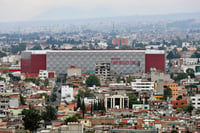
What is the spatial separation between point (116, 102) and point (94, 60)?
30.8 m

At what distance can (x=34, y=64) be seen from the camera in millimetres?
77312

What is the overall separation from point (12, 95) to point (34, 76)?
24.2 meters

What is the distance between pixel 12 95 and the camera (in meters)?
Answer: 44.3

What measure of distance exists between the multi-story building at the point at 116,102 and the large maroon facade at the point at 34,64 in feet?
98.9

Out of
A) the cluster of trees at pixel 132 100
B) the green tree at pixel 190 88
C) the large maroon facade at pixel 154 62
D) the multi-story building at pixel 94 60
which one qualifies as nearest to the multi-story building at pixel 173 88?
the green tree at pixel 190 88

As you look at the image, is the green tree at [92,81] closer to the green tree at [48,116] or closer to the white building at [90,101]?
the white building at [90,101]

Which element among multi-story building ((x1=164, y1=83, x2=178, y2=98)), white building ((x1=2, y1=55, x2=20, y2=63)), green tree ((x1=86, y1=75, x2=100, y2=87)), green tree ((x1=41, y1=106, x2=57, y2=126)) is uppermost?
green tree ((x1=41, y1=106, x2=57, y2=126))

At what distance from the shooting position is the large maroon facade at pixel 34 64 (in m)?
76.6

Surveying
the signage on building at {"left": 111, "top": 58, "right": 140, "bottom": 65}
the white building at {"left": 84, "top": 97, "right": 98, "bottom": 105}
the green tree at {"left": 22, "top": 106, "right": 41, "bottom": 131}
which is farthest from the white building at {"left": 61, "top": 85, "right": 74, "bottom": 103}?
the signage on building at {"left": 111, "top": 58, "right": 140, "bottom": 65}

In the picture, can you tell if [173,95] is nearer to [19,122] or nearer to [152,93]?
[152,93]

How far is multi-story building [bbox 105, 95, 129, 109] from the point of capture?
45.4m

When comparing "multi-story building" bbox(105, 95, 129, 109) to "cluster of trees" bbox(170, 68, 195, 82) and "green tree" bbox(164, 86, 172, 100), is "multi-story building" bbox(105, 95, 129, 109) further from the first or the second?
"cluster of trees" bbox(170, 68, 195, 82)

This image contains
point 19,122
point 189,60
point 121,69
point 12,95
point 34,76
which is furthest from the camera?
point 189,60

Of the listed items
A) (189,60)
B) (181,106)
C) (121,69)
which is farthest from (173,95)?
(189,60)
